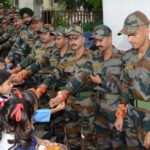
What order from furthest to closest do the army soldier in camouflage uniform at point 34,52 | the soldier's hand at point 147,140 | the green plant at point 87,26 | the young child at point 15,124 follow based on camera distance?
the green plant at point 87,26 < the army soldier in camouflage uniform at point 34,52 < the soldier's hand at point 147,140 < the young child at point 15,124

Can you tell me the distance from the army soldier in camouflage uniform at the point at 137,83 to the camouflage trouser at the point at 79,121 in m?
0.83

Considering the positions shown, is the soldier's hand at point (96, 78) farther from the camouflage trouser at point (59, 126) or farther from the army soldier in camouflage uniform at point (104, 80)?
the camouflage trouser at point (59, 126)

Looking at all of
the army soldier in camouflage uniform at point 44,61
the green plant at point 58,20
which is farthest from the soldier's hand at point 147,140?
the green plant at point 58,20

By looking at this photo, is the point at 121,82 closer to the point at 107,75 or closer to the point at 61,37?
the point at 107,75

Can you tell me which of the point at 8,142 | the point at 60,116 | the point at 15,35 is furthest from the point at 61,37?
the point at 15,35

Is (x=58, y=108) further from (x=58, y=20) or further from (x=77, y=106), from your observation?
(x=58, y=20)

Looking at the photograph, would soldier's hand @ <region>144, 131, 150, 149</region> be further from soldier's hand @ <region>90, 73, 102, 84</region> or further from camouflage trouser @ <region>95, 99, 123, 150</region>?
soldier's hand @ <region>90, 73, 102, 84</region>

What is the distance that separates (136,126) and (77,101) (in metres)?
1.14

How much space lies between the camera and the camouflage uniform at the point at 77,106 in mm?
4195

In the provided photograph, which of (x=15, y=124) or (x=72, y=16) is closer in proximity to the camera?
(x=15, y=124)

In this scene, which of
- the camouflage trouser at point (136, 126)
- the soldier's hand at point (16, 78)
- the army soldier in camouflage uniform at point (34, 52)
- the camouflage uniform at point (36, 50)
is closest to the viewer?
the camouflage trouser at point (136, 126)

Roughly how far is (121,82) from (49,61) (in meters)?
1.95

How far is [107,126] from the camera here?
4.02 meters

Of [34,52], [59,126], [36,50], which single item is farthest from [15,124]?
[34,52]
